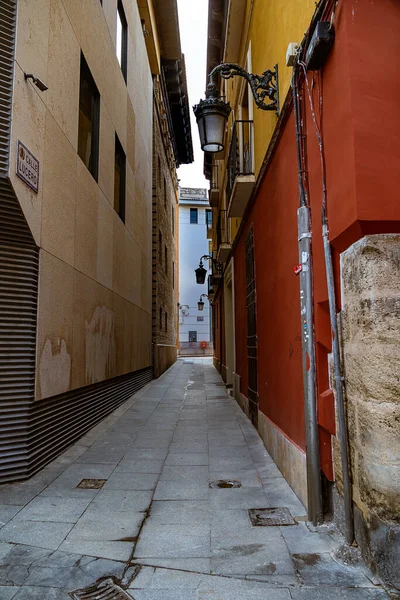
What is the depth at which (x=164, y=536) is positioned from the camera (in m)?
3.69

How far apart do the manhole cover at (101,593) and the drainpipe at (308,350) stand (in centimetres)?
170

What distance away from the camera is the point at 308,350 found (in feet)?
12.9

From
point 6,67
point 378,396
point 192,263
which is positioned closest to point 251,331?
point 378,396

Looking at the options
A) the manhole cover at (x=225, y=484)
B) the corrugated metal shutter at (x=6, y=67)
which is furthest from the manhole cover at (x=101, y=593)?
the corrugated metal shutter at (x=6, y=67)

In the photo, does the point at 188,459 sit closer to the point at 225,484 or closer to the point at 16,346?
the point at 225,484

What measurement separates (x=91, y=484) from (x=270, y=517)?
2060 mm

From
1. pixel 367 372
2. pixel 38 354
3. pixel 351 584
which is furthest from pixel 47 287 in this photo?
pixel 351 584

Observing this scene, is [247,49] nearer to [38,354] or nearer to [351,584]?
[38,354]

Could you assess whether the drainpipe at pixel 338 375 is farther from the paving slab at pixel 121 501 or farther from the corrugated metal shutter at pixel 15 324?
the corrugated metal shutter at pixel 15 324

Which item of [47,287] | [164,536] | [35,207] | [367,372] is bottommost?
[164,536]

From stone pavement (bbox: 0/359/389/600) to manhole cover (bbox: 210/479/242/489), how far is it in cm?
7

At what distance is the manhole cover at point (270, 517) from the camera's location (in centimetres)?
387

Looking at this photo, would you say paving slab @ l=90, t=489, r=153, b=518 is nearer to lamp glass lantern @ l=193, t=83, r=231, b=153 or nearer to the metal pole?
the metal pole

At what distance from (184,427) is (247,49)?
23.0ft
